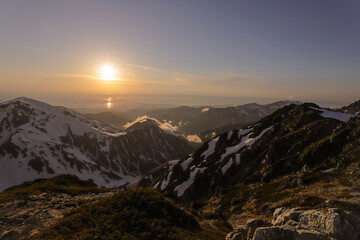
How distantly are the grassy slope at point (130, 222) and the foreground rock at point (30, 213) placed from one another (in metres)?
6.31

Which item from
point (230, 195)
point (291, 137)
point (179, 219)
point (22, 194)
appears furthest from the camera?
point (291, 137)

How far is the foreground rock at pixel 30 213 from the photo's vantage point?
23.2 metres

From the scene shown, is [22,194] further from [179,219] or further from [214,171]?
[214,171]

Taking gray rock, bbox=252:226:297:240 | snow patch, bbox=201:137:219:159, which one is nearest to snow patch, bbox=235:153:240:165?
snow patch, bbox=201:137:219:159

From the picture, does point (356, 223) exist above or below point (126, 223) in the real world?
above

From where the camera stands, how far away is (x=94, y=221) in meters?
20.8

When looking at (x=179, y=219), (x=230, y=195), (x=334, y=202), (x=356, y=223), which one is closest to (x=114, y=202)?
(x=179, y=219)

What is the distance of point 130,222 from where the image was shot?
2011 cm

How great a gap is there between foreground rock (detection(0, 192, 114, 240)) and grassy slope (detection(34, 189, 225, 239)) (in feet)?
20.7

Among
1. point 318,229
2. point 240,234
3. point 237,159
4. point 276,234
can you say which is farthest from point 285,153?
point 276,234

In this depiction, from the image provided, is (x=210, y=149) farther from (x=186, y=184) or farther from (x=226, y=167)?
(x=226, y=167)

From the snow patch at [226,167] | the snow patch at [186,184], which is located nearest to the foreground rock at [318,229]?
the snow patch at [226,167]

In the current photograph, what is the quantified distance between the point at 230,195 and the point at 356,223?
4657 cm

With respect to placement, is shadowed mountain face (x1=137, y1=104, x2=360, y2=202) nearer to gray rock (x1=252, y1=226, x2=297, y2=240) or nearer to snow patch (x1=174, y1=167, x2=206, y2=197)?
snow patch (x1=174, y1=167, x2=206, y2=197)
